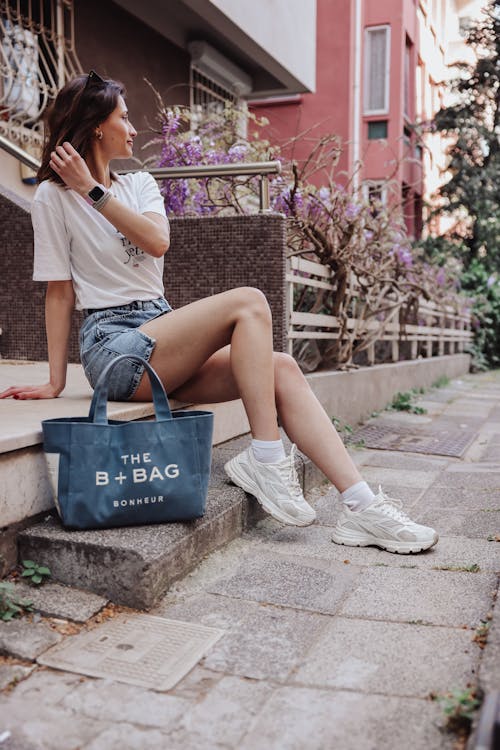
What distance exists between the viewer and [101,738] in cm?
147

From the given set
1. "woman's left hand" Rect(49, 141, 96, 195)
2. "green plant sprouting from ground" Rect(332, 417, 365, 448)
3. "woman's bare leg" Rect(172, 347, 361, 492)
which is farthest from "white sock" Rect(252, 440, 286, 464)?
"green plant sprouting from ground" Rect(332, 417, 365, 448)

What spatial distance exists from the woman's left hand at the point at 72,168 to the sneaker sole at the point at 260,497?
112cm

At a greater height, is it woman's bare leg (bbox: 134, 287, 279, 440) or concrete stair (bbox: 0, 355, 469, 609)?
woman's bare leg (bbox: 134, 287, 279, 440)

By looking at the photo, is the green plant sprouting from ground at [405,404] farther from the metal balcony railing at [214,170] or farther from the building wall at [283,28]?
→ the building wall at [283,28]

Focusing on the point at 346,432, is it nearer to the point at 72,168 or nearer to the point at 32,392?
the point at 32,392

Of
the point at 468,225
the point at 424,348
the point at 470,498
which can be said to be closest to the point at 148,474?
the point at 470,498

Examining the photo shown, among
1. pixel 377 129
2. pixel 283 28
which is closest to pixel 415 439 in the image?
pixel 283 28

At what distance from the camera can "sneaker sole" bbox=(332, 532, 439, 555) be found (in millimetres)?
2582

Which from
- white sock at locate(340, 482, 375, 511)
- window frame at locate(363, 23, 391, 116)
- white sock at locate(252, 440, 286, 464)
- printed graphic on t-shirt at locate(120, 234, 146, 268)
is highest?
window frame at locate(363, 23, 391, 116)

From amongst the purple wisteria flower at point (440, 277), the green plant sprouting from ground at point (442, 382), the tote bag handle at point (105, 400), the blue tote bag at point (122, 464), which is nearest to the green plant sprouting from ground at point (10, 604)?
the blue tote bag at point (122, 464)

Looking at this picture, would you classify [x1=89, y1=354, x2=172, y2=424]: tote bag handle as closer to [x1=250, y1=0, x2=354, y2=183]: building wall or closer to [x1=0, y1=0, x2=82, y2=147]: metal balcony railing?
[x1=0, y1=0, x2=82, y2=147]: metal balcony railing

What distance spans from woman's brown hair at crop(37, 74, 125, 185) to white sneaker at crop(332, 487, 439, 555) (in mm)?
1575

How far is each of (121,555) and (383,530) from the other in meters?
0.99

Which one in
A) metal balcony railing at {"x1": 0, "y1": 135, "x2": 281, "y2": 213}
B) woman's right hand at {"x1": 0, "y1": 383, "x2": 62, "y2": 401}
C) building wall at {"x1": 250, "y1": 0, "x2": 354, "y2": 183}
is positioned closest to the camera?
woman's right hand at {"x1": 0, "y1": 383, "x2": 62, "y2": 401}
